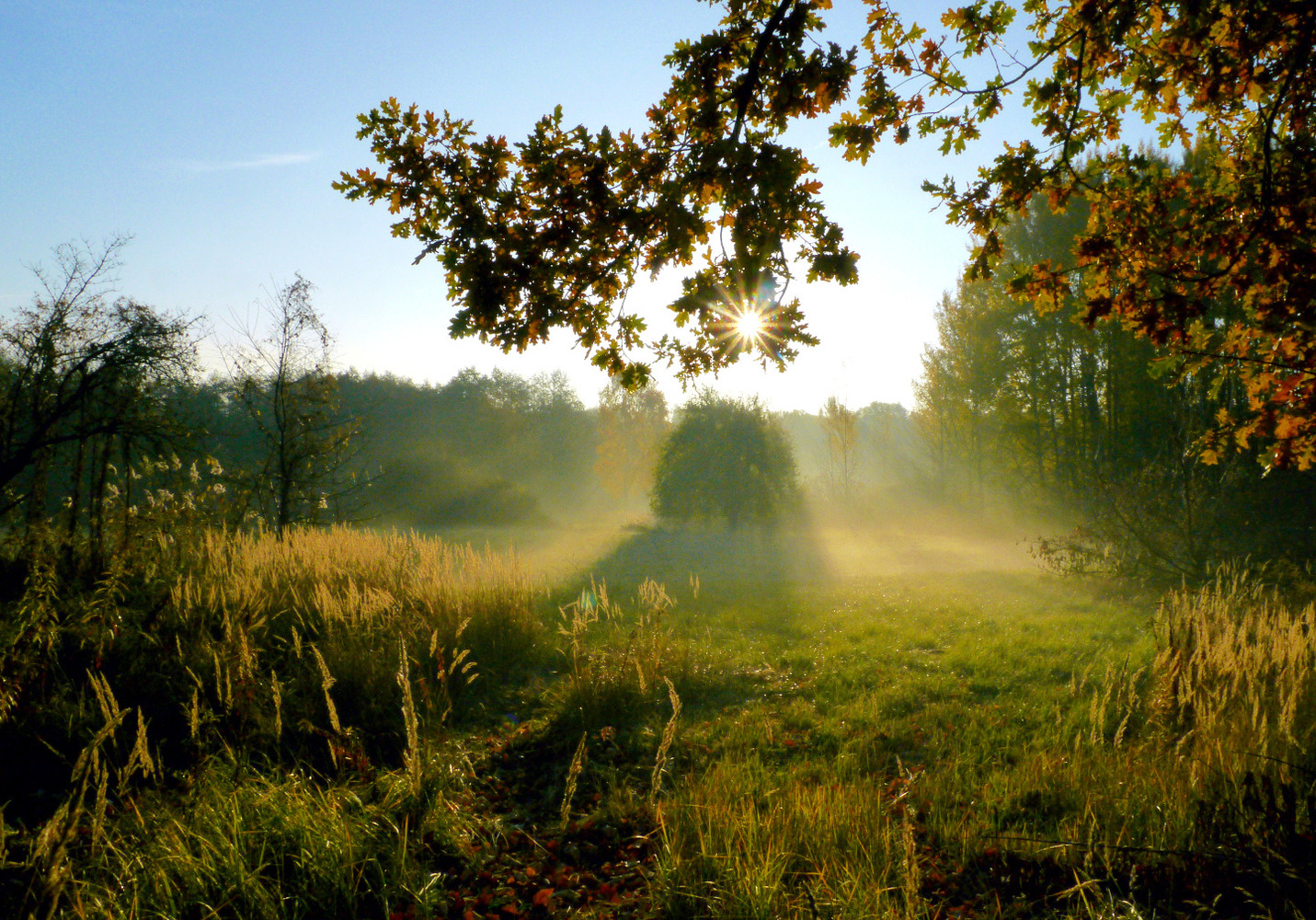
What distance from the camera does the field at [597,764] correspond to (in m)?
2.44

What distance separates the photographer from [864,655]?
7215 mm

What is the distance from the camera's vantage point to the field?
96.1 inches

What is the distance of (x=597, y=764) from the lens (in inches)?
162

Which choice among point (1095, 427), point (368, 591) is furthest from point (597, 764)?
point (1095, 427)

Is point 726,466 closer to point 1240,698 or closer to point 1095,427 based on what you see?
point 1095,427

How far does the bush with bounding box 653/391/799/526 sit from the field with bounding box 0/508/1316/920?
16.3 m

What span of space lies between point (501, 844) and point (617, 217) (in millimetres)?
3163

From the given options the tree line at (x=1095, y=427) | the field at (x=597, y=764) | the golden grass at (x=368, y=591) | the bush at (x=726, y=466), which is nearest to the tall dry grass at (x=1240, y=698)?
the field at (x=597, y=764)

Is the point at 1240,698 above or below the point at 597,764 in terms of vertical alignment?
above

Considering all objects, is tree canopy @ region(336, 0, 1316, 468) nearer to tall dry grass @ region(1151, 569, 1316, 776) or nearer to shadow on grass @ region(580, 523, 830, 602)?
tall dry grass @ region(1151, 569, 1316, 776)

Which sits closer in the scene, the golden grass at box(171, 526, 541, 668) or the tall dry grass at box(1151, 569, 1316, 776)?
the tall dry grass at box(1151, 569, 1316, 776)

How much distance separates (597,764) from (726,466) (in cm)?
2023

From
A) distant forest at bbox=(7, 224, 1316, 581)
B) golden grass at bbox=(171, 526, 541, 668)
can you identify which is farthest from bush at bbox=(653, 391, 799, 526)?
golden grass at bbox=(171, 526, 541, 668)

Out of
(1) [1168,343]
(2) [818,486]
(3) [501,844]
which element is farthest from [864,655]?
(2) [818,486]
